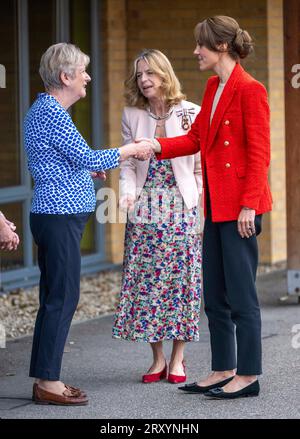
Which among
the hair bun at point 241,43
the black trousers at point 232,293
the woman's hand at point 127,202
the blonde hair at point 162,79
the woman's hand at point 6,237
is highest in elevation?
the hair bun at point 241,43

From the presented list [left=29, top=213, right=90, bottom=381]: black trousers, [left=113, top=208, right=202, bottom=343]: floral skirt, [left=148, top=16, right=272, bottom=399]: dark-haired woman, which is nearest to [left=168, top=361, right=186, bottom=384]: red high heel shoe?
[left=113, top=208, right=202, bottom=343]: floral skirt

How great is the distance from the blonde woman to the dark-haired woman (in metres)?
0.37

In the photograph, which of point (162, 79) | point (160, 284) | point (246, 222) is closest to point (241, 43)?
point (162, 79)

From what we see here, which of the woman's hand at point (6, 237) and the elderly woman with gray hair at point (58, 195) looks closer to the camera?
the woman's hand at point (6, 237)

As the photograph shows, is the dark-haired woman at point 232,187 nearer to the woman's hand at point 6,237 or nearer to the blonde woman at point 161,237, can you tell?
the blonde woman at point 161,237

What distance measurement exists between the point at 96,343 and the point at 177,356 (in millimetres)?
1343

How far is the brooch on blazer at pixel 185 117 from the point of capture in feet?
22.6

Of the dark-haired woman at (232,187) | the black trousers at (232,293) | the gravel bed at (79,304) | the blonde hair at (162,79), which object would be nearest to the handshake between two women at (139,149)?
the dark-haired woman at (232,187)

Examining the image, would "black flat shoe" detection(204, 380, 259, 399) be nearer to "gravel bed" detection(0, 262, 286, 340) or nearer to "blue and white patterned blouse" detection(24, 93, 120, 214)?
"blue and white patterned blouse" detection(24, 93, 120, 214)

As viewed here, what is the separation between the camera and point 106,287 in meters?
10.5

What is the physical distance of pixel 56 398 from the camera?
631 centimetres

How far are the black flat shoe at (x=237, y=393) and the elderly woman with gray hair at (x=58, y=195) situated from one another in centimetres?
66
